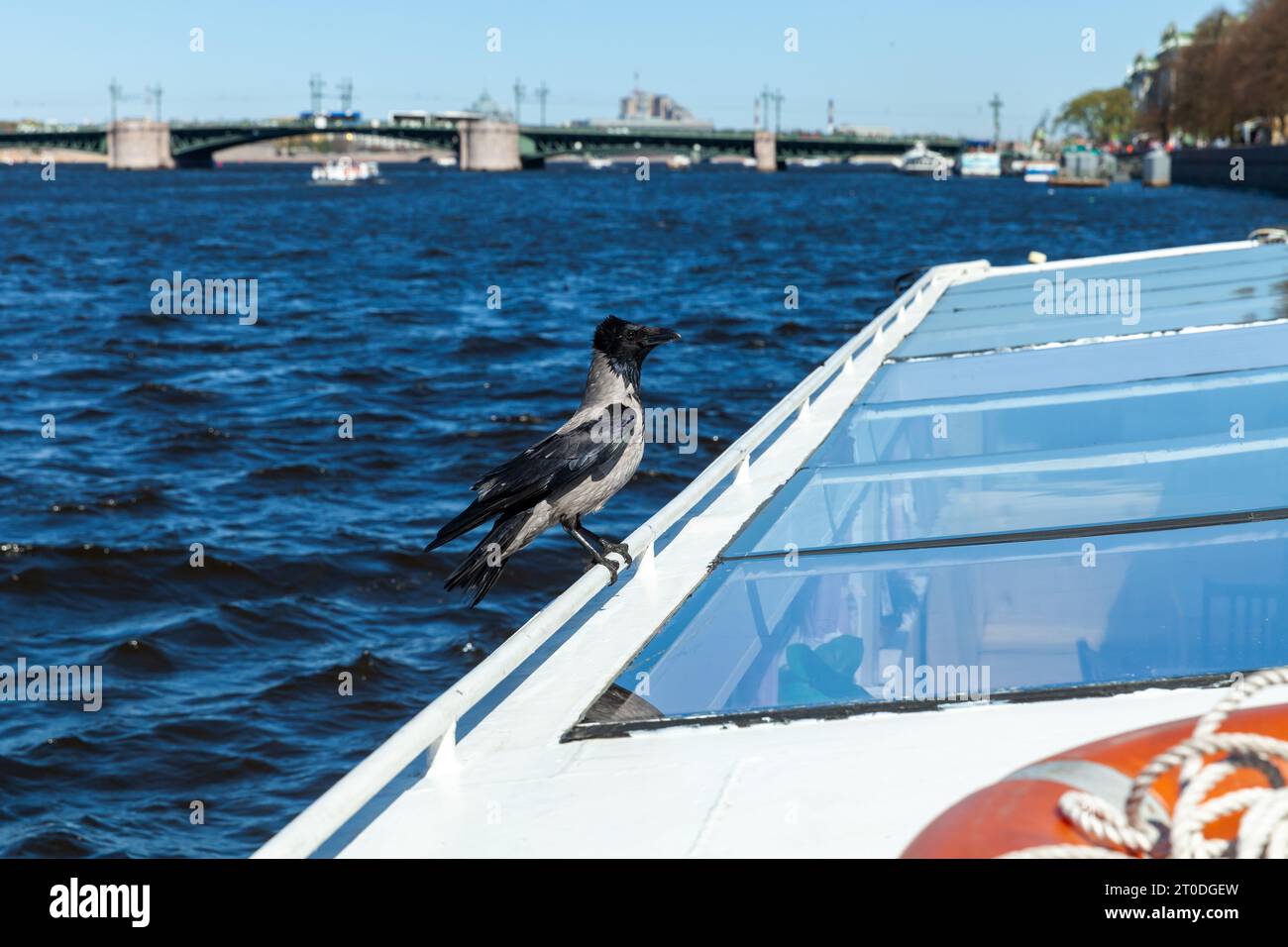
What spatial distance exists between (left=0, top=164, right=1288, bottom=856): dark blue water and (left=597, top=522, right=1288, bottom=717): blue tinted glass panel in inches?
135

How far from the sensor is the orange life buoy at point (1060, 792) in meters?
1.84

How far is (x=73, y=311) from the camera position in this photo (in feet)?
83.5

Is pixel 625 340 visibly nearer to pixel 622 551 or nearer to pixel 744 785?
pixel 622 551

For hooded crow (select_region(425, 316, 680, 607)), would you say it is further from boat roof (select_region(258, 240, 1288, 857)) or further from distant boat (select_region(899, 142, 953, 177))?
distant boat (select_region(899, 142, 953, 177))

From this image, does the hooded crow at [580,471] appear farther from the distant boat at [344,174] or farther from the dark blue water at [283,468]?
the distant boat at [344,174]

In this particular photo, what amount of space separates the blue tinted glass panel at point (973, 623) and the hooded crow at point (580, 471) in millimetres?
391

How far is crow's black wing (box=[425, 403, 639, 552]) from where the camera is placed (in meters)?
3.56

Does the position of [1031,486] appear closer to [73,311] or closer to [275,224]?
[73,311]

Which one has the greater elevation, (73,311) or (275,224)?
(275,224)

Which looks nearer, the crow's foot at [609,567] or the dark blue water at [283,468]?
the crow's foot at [609,567]

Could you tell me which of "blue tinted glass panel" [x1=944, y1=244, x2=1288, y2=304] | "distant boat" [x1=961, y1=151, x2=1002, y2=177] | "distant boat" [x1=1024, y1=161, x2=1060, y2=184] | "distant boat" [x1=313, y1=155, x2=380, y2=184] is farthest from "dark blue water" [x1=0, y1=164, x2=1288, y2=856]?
"distant boat" [x1=961, y1=151, x2=1002, y2=177]

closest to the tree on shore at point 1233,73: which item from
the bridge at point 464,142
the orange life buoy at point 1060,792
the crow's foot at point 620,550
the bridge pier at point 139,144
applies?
the bridge at point 464,142
